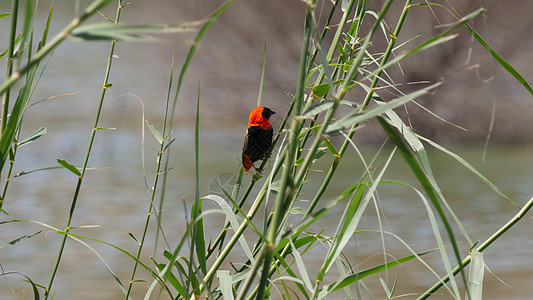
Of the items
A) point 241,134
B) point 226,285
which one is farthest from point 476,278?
point 241,134

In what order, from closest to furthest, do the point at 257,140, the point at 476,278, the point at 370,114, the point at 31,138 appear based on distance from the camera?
the point at 370,114 < the point at 476,278 < the point at 31,138 < the point at 257,140

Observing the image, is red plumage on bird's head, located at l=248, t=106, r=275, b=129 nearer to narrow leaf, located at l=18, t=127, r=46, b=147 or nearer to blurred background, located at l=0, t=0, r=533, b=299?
narrow leaf, located at l=18, t=127, r=46, b=147

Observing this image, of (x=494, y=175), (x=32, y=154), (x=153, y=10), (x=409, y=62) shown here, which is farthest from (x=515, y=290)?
(x=153, y=10)

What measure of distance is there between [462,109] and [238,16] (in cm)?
150

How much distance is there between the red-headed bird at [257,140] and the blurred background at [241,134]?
1.97 m

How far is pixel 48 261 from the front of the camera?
120 inches

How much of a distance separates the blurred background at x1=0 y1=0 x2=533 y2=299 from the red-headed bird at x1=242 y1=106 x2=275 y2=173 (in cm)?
197

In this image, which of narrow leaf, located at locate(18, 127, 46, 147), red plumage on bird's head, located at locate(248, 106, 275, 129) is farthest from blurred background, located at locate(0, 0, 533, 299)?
narrow leaf, located at locate(18, 127, 46, 147)

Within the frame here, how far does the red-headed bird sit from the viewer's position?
3.09ft

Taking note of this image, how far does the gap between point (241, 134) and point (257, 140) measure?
3.85m

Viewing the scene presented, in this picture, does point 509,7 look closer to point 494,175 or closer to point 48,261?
point 494,175

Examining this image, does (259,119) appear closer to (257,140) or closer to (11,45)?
(257,140)

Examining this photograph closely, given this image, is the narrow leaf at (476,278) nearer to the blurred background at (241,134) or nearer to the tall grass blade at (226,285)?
the tall grass blade at (226,285)

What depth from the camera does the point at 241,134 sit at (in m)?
4.81
